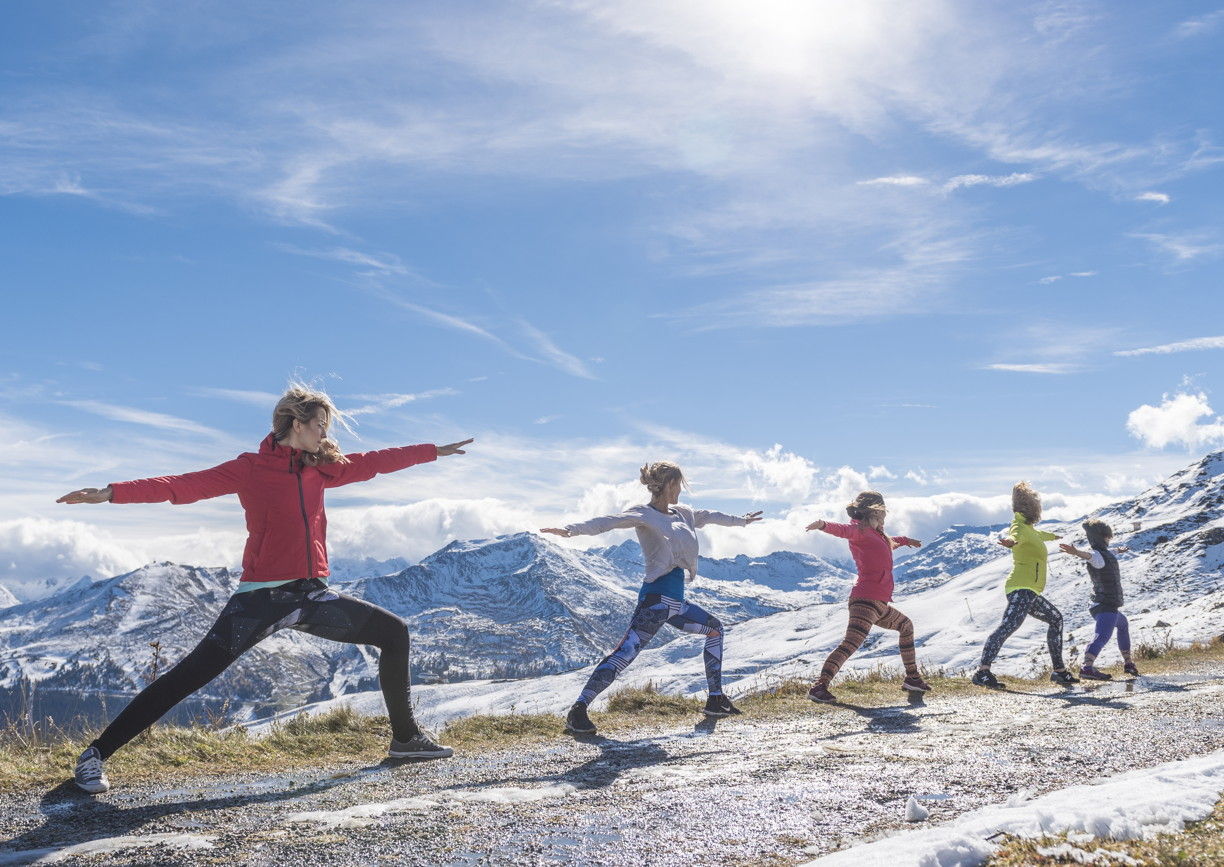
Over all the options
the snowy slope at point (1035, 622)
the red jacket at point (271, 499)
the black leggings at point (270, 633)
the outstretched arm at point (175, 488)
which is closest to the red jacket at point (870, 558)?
the snowy slope at point (1035, 622)

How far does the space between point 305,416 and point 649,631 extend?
165 inches

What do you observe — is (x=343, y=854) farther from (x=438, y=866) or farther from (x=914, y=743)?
(x=914, y=743)

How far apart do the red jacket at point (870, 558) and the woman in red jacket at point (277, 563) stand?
20.0ft

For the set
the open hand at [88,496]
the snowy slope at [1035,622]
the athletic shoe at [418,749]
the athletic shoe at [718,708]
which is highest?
the open hand at [88,496]

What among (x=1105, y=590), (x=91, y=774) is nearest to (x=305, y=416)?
(x=91, y=774)

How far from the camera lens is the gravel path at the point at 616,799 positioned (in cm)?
380

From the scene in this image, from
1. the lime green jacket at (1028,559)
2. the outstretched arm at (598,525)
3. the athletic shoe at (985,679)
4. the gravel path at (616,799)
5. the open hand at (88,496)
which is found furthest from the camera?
the lime green jacket at (1028,559)

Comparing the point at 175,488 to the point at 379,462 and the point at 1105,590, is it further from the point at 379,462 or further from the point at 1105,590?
the point at 1105,590

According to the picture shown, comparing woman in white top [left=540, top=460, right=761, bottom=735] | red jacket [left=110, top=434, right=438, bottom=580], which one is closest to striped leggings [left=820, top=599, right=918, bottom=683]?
woman in white top [left=540, top=460, right=761, bottom=735]

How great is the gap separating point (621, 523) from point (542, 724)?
7.41ft

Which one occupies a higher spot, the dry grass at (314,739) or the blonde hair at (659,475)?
the blonde hair at (659,475)

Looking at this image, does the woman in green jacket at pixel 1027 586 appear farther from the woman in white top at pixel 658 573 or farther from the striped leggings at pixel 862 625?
the woman in white top at pixel 658 573

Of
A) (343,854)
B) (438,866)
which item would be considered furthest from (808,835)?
(343,854)

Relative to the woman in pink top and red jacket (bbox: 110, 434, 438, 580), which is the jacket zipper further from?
the woman in pink top
